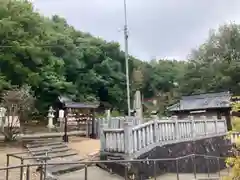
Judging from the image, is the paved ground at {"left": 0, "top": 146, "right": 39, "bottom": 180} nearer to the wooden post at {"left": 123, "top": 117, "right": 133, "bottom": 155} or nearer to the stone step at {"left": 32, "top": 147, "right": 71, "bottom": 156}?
the stone step at {"left": 32, "top": 147, "right": 71, "bottom": 156}

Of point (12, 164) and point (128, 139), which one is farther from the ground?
point (128, 139)

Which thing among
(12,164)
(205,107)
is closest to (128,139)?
(12,164)

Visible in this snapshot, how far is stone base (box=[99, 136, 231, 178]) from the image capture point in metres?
9.27

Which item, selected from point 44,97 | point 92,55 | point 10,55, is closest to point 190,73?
point 92,55

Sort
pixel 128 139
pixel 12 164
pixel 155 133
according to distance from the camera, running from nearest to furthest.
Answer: pixel 128 139
pixel 12 164
pixel 155 133

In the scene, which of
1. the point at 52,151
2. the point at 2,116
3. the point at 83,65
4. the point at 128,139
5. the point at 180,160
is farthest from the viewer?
the point at 83,65

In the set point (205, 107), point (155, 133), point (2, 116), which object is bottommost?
point (155, 133)

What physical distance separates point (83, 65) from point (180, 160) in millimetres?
23842

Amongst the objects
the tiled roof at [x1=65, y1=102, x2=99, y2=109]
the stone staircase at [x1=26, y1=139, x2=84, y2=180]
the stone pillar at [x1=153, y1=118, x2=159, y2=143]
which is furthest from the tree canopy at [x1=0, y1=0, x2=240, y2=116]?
the stone pillar at [x1=153, y1=118, x2=159, y2=143]

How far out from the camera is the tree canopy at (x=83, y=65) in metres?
22.4

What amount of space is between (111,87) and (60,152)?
2277 cm

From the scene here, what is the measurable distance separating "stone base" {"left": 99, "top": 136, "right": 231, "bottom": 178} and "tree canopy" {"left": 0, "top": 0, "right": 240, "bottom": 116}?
14428 mm

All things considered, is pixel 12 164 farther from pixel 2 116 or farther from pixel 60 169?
pixel 2 116

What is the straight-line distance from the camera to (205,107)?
2380 centimetres
